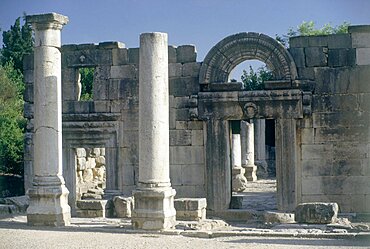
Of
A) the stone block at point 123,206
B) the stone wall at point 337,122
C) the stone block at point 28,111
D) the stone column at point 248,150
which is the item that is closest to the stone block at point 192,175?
the stone block at point 123,206

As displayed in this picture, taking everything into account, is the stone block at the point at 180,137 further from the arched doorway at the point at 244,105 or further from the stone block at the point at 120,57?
the stone block at the point at 120,57

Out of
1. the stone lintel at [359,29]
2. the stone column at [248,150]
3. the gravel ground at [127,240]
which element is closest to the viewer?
the gravel ground at [127,240]

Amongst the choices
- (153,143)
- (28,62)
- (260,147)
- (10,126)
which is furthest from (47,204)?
(260,147)

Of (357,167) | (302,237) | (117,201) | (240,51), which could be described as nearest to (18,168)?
(117,201)

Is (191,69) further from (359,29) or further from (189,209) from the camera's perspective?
(359,29)

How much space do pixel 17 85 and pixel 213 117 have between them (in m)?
24.8

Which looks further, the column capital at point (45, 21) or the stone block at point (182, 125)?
the stone block at point (182, 125)

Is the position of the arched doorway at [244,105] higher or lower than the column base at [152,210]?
higher

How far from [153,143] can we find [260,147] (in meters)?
18.5

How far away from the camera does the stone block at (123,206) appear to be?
17000 millimetres

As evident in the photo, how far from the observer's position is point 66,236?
44.0 ft

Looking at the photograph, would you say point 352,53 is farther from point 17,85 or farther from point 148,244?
point 17,85

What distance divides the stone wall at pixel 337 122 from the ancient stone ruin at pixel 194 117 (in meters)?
0.02

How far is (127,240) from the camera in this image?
12.8m
